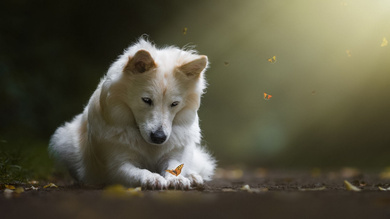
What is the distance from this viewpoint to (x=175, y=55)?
413cm

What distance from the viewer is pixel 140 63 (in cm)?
385

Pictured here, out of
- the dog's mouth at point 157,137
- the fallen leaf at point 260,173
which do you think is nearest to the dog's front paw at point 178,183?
the dog's mouth at point 157,137

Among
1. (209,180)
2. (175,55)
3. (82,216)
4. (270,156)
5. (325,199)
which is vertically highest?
(270,156)

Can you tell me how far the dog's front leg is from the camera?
345 centimetres

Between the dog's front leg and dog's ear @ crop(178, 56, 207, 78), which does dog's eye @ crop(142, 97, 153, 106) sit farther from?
the dog's front leg

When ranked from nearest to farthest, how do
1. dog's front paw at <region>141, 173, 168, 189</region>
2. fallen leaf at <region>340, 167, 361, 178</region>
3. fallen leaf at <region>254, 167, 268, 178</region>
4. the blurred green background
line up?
dog's front paw at <region>141, 173, 168, 189</region> < fallen leaf at <region>340, 167, 361, 178</region> < fallen leaf at <region>254, 167, 268, 178</region> < the blurred green background

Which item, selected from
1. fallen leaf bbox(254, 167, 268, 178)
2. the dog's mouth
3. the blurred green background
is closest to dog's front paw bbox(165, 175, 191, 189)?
the dog's mouth

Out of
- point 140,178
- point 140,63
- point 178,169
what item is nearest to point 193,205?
point 140,178

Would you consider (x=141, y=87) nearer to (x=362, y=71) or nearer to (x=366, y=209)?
(x=366, y=209)

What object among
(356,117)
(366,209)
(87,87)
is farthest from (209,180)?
(356,117)

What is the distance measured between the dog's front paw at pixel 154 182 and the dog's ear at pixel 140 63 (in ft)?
3.06

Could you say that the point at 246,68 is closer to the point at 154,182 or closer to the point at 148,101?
the point at 148,101

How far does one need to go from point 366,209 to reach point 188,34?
792 cm

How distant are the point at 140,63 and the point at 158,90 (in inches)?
11.9
